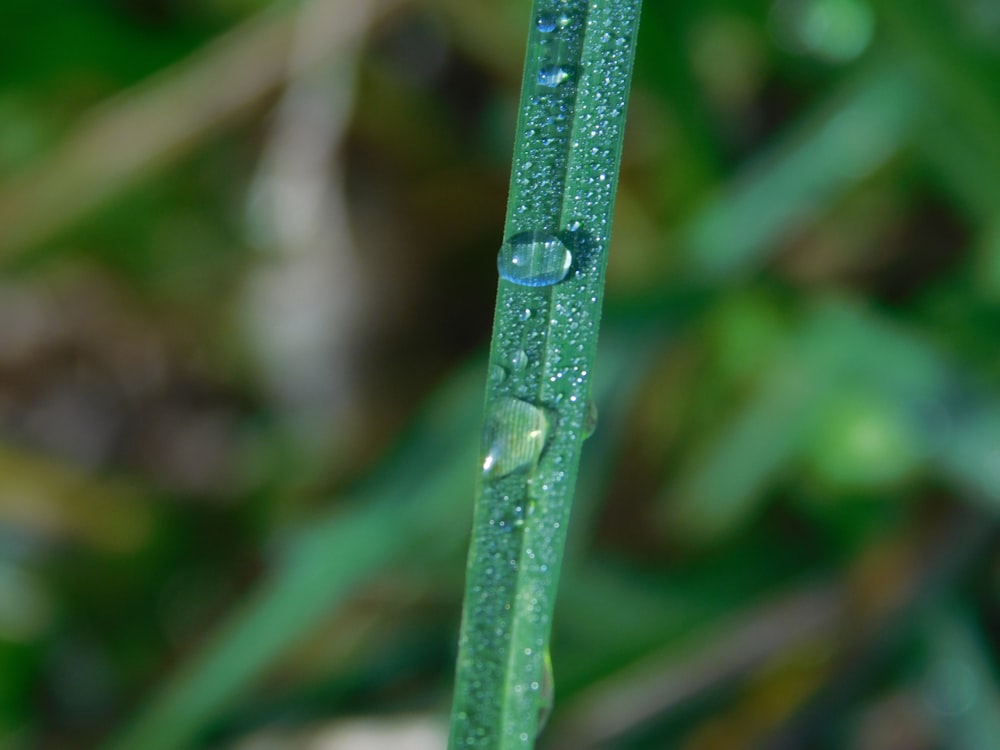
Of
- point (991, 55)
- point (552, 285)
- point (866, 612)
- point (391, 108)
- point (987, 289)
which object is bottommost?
point (552, 285)

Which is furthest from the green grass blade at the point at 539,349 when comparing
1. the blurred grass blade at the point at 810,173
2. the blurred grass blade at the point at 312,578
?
the blurred grass blade at the point at 810,173

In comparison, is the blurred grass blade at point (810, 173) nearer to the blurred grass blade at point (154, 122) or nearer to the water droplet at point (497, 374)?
the blurred grass blade at point (154, 122)

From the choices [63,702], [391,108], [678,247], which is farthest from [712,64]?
[63,702]

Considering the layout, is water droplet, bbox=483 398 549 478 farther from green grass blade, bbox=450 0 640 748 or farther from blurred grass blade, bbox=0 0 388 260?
blurred grass blade, bbox=0 0 388 260

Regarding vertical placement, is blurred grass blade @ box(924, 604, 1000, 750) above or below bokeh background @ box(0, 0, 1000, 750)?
below

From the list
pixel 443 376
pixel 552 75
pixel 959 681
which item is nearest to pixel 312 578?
pixel 443 376

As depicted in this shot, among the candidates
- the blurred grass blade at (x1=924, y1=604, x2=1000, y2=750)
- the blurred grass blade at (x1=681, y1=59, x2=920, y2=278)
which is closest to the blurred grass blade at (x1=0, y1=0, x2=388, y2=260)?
the blurred grass blade at (x1=681, y1=59, x2=920, y2=278)

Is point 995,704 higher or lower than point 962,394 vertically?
lower

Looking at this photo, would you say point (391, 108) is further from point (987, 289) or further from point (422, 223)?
point (987, 289)
